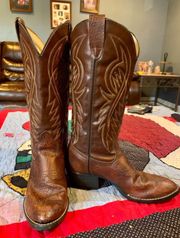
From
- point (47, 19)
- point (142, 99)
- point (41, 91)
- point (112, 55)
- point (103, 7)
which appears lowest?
point (142, 99)

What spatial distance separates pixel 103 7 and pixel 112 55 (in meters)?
3.11

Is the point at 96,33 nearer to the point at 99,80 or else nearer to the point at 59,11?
the point at 99,80

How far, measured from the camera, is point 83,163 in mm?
653

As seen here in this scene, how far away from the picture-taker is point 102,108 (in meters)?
0.60

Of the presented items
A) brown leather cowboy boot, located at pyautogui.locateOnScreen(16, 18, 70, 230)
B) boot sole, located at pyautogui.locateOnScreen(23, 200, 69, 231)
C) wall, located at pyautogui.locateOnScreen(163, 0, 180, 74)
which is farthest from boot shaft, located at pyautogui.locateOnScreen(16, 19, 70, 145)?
wall, located at pyautogui.locateOnScreen(163, 0, 180, 74)

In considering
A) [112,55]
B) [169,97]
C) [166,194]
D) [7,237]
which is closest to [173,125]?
[166,194]

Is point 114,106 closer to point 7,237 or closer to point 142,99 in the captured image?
point 7,237

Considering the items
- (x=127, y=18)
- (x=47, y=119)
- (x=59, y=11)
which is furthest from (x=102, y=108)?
(x=127, y=18)

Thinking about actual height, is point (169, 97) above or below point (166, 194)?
below

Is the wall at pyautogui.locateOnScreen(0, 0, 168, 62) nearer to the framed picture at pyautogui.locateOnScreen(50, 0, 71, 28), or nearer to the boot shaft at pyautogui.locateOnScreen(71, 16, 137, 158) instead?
the framed picture at pyautogui.locateOnScreen(50, 0, 71, 28)

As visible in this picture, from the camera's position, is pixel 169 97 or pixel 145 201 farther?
pixel 169 97

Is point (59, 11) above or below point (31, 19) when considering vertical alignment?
above

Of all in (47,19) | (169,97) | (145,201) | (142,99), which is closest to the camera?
(145,201)

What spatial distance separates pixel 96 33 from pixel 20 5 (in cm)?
302
